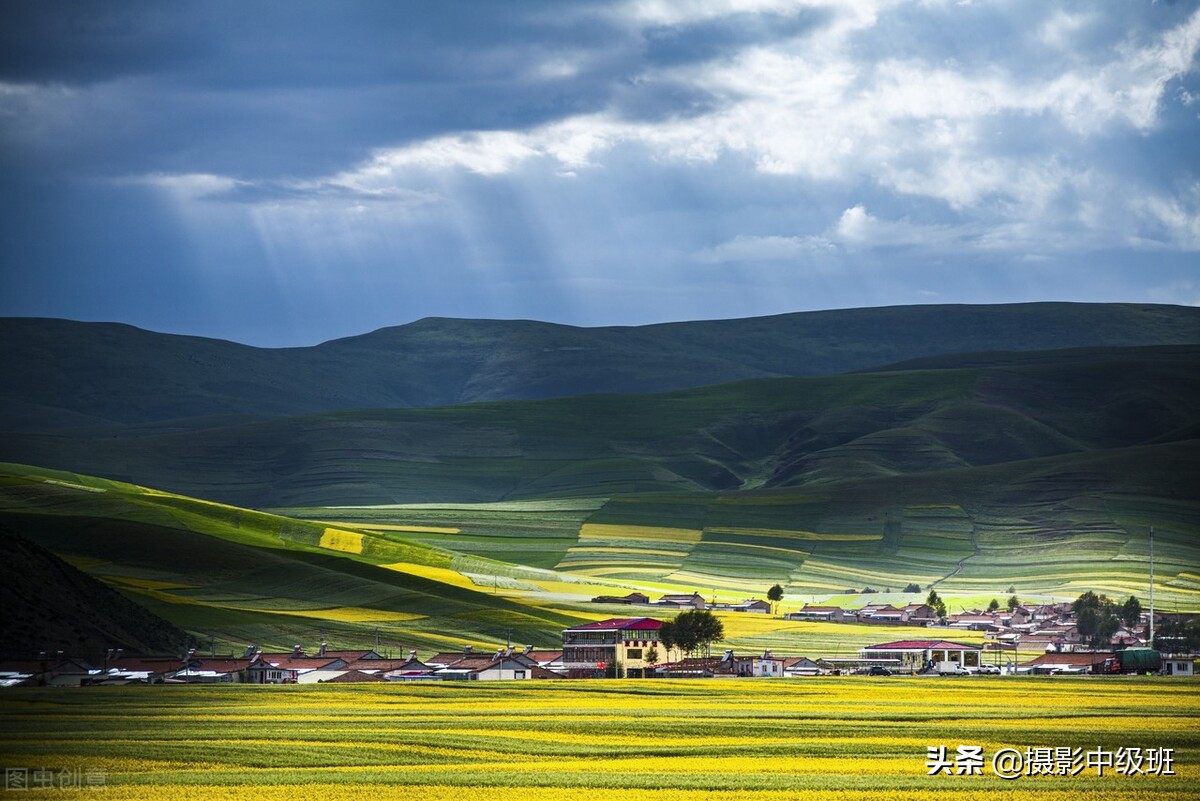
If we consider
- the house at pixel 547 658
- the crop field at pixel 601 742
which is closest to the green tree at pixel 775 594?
the house at pixel 547 658

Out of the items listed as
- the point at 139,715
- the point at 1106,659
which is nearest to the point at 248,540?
the point at 1106,659

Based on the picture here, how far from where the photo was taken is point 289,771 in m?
48.1

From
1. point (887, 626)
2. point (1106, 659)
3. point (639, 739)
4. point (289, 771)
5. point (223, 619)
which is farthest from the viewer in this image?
point (887, 626)

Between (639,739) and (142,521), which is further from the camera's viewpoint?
(142,521)

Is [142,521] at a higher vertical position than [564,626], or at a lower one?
higher

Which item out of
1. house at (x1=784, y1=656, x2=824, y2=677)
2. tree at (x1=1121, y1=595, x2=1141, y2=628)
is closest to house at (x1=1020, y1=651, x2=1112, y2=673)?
house at (x1=784, y1=656, x2=824, y2=677)

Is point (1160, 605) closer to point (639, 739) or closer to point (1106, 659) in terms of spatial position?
point (1106, 659)

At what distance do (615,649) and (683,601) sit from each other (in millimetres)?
51127

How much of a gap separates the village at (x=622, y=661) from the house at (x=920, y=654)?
0.31 ft

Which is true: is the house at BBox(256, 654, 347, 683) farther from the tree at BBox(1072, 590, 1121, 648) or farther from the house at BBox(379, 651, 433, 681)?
the tree at BBox(1072, 590, 1121, 648)

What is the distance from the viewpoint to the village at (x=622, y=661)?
10100 cm

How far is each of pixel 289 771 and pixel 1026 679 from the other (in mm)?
66818

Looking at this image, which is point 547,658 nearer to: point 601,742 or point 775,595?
point 601,742

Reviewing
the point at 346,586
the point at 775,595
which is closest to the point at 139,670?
the point at 346,586
